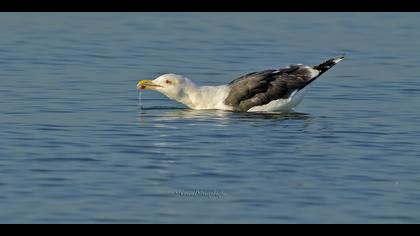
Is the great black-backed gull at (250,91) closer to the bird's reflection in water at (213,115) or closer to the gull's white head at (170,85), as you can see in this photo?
the gull's white head at (170,85)

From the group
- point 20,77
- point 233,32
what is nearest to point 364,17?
point 233,32

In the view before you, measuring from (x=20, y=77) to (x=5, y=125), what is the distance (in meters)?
6.19

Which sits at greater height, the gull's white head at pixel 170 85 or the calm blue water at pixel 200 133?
the gull's white head at pixel 170 85

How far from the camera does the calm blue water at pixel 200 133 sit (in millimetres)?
15461

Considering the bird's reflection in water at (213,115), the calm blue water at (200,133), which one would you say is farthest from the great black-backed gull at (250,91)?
the calm blue water at (200,133)

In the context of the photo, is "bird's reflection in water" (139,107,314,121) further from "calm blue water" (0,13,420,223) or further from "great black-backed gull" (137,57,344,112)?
"great black-backed gull" (137,57,344,112)

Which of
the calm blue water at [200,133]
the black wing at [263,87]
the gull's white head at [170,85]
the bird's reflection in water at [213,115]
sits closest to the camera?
the calm blue water at [200,133]

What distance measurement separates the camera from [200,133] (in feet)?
68.4

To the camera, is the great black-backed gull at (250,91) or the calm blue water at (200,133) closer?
the calm blue water at (200,133)

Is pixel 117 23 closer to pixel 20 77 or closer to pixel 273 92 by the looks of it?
pixel 20 77

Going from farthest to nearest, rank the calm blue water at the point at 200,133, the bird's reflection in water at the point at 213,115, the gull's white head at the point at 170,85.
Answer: the gull's white head at the point at 170,85
the bird's reflection in water at the point at 213,115
the calm blue water at the point at 200,133

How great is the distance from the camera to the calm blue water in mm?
15461

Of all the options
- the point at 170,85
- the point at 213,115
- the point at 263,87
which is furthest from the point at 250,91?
the point at 170,85

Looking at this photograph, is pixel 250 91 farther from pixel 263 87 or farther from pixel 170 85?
pixel 170 85
